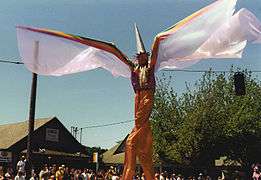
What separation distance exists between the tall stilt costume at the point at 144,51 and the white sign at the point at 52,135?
→ 35.5 metres

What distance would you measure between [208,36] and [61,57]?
3438 mm

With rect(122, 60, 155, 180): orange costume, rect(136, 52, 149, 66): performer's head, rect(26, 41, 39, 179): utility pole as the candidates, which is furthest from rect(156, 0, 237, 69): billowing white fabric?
rect(26, 41, 39, 179): utility pole

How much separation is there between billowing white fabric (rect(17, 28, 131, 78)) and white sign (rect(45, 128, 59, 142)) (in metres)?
35.4

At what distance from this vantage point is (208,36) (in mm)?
10547

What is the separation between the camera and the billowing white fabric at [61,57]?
1127 centimetres

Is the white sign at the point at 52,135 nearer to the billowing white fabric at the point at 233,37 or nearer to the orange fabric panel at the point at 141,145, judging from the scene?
the orange fabric panel at the point at 141,145

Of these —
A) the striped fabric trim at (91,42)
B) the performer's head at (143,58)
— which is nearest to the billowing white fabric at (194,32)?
the performer's head at (143,58)

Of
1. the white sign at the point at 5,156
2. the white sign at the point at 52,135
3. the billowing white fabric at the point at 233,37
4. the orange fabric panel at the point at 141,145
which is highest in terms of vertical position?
the white sign at the point at 52,135

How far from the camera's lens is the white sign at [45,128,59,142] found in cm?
4628

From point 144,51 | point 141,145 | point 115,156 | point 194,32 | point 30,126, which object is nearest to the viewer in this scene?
point 141,145

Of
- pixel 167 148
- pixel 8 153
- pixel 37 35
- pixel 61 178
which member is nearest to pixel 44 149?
pixel 8 153

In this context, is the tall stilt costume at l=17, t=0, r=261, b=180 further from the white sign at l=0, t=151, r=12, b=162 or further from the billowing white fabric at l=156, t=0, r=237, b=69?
the white sign at l=0, t=151, r=12, b=162

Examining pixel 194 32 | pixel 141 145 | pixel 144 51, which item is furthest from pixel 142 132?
pixel 194 32

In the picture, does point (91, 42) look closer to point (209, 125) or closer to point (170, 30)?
point (170, 30)
